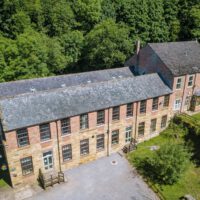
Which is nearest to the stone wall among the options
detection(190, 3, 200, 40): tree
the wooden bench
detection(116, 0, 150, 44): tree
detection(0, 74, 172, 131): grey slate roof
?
the wooden bench

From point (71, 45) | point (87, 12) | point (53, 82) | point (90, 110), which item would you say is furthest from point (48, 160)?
point (87, 12)

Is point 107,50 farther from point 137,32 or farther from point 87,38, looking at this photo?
point 137,32

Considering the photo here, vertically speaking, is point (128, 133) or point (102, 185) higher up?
point (128, 133)

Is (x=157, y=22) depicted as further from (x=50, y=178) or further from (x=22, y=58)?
(x=50, y=178)

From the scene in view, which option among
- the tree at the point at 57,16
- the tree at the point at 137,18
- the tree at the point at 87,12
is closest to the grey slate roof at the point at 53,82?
the tree at the point at 137,18

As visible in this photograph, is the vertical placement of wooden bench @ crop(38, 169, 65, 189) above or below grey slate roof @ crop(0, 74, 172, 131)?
below

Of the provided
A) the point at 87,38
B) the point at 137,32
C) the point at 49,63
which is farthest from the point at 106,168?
the point at 137,32

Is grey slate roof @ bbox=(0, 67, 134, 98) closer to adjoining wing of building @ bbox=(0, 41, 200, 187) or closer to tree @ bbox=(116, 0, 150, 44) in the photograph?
adjoining wing of building @ bbox=(0, 41, 200, 187)
